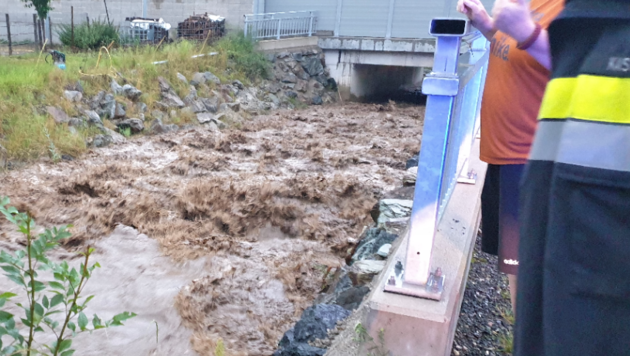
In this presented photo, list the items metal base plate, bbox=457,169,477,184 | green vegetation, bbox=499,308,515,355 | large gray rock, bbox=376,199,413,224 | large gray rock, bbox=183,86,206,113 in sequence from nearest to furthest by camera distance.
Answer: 1. green vegetation, bbox=499,308,515,355
2. metal base plate, bbox=457,169,477,184
3. large gray rock, bbox=376,199,413,224
4. large gray rock, bbox=183,86,206,113

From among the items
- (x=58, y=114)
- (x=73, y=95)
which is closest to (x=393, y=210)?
(x=58, y=114)

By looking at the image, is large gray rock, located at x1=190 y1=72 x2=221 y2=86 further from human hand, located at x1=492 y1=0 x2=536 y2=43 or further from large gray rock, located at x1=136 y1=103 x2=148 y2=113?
human hand, located at x1=492 y1=0 x2=536 y2=43

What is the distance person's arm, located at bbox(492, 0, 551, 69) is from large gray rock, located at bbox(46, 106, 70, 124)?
7426 millimetres

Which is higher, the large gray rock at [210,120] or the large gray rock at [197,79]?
the large gray rock at [197,79]

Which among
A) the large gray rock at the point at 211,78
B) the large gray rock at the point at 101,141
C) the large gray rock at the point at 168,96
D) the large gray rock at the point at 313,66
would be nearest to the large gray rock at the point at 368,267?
the large gray rock at the point at 101,141

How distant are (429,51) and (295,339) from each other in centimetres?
1180

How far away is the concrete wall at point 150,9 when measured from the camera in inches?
588

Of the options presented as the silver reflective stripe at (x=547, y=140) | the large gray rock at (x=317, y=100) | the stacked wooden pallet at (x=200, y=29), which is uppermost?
the stacked wooden pallet at (x=200, y=29)

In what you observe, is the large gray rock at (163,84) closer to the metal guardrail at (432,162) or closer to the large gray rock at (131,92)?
the large gray rock at (131,92)

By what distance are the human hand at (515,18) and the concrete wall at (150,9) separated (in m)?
13.7

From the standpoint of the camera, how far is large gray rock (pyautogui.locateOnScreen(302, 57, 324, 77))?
46.3 ft

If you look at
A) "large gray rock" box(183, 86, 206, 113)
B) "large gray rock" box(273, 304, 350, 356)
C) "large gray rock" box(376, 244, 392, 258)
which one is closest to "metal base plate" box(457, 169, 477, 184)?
"large gray rock" box(376, 244, 392, 258)

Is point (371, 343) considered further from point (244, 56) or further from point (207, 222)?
point (244, 56)

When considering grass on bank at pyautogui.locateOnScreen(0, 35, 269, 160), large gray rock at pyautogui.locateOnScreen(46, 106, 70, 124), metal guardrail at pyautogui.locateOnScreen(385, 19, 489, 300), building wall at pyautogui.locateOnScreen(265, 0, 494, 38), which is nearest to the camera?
metal guardrail at pyautogui.locateOnScreen(385, 19, 489, 300)
